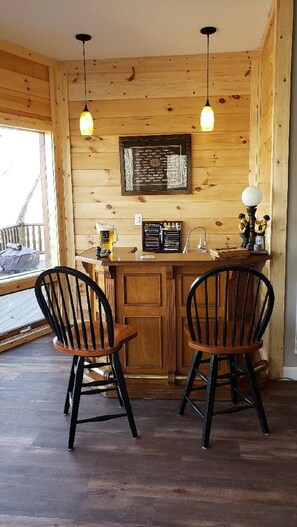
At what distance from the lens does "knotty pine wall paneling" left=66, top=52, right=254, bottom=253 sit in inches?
165

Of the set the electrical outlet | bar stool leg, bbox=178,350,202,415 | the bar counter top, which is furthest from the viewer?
the electrical outlet

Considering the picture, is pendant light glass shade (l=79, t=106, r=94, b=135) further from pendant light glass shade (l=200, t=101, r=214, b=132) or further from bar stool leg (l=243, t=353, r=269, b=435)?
bar stool leg (l=243, t=353, r=269, b=435)

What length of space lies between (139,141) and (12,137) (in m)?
1.22

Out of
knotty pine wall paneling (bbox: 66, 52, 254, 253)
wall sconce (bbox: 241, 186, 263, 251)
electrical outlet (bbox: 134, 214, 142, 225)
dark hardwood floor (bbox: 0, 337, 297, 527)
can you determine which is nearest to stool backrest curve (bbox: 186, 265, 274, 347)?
→ wall sconce (bbox: 241, 186, 263, 251)

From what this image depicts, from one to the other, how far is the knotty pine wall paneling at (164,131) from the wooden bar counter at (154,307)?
56.1 inches

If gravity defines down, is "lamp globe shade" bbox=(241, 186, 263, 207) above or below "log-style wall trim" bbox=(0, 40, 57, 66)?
below

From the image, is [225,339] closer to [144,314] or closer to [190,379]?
[190,379]

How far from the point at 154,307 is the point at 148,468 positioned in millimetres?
1052

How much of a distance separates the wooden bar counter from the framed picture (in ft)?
4.92

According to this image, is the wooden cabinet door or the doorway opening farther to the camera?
the doorway opening

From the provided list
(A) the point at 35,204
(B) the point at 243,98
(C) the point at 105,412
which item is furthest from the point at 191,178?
(C) the point at 105,412

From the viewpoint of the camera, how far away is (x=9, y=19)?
10.9 ft

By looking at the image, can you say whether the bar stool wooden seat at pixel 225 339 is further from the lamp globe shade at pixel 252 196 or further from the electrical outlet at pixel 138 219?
the electrical outlet at pixel 138 219

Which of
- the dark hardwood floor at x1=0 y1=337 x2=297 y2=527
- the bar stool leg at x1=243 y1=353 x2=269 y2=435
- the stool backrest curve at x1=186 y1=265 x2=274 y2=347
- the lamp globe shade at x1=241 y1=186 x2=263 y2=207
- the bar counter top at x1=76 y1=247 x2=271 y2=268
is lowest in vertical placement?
the dark hardwood floor at x1=0 y1=337 x2=297 y2=527
